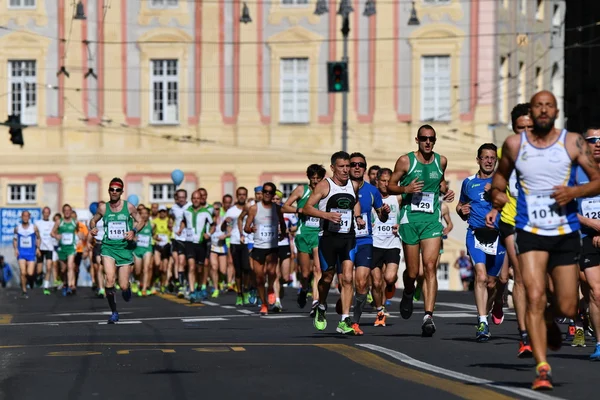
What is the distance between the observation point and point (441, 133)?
5472 cm

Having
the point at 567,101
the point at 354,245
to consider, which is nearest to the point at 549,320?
the point at 354,245

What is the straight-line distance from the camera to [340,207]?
17391mm

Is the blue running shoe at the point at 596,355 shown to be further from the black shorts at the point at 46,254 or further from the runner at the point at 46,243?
the black shorts at the point at 46,254

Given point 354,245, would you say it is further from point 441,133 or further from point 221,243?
point 441,133

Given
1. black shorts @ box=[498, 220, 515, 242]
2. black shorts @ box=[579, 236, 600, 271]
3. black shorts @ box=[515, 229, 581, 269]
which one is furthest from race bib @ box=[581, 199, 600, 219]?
black shorts @ box=[515, 229, 581, 269]

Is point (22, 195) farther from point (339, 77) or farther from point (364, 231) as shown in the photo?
point (364, 231)

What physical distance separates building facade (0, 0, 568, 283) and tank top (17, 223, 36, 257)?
57.8ft

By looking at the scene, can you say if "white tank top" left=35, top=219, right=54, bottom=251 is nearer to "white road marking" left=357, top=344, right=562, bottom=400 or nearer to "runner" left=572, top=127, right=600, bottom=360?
"white road marking" left=357, top=344, right=562, bottom=400

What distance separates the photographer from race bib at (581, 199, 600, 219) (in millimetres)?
Result: 14828

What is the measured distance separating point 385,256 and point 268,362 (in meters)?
7.78

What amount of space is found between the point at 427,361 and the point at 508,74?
43139mm

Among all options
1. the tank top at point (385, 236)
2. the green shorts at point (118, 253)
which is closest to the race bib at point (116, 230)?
the green shorts at point (118, 253)

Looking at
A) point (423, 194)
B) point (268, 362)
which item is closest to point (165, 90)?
point (423, 194)

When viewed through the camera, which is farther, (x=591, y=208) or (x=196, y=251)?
(x=196, y=251)
